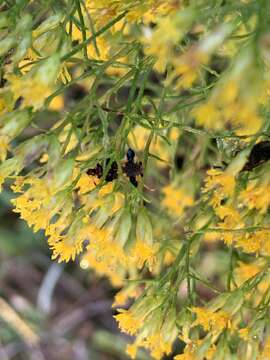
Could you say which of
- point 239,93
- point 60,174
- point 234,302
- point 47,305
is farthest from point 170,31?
point 47,305

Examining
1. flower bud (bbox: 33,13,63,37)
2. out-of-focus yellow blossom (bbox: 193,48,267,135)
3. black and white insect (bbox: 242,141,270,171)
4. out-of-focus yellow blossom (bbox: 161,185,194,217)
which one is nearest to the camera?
out-of-focus yellow blossom (bbox: 193,48,267,135)

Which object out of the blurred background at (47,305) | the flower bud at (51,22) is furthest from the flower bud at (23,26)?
the blurred background at (47,305)

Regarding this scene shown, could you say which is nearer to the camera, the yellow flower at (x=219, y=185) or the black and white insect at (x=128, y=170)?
the yellow flower at (x=219, y=185)

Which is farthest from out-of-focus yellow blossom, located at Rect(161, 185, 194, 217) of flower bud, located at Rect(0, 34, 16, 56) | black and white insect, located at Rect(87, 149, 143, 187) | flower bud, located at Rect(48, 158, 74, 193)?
flower bud, located at Rect(0, 34, 16, 56)

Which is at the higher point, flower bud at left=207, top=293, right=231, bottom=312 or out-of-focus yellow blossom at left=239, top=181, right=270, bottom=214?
out-of-focus yellow blossom at left=239, top=181, right=270, bottom=214

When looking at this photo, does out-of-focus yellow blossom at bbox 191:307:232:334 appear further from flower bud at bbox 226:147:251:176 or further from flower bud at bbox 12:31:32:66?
flower bud at bbox 12:31:32:66

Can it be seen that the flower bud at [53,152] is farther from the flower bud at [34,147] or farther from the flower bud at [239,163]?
the flower bud at [239,163]

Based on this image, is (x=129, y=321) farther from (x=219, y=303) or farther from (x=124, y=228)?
(x=124, y=228)

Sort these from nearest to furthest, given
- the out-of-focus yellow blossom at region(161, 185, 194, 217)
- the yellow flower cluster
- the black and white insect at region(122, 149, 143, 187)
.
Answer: the yellow flower cluster
the black and white insect at region(122, 149, 143, 187)
the out-of-focus yellow blossom at region(161, 185, 194, 217)

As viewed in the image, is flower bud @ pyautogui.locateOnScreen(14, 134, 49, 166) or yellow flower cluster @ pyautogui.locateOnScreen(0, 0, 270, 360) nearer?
yellow flower cluster @ pyautogui.locateOnScreen(0, 0, 270, 360)
